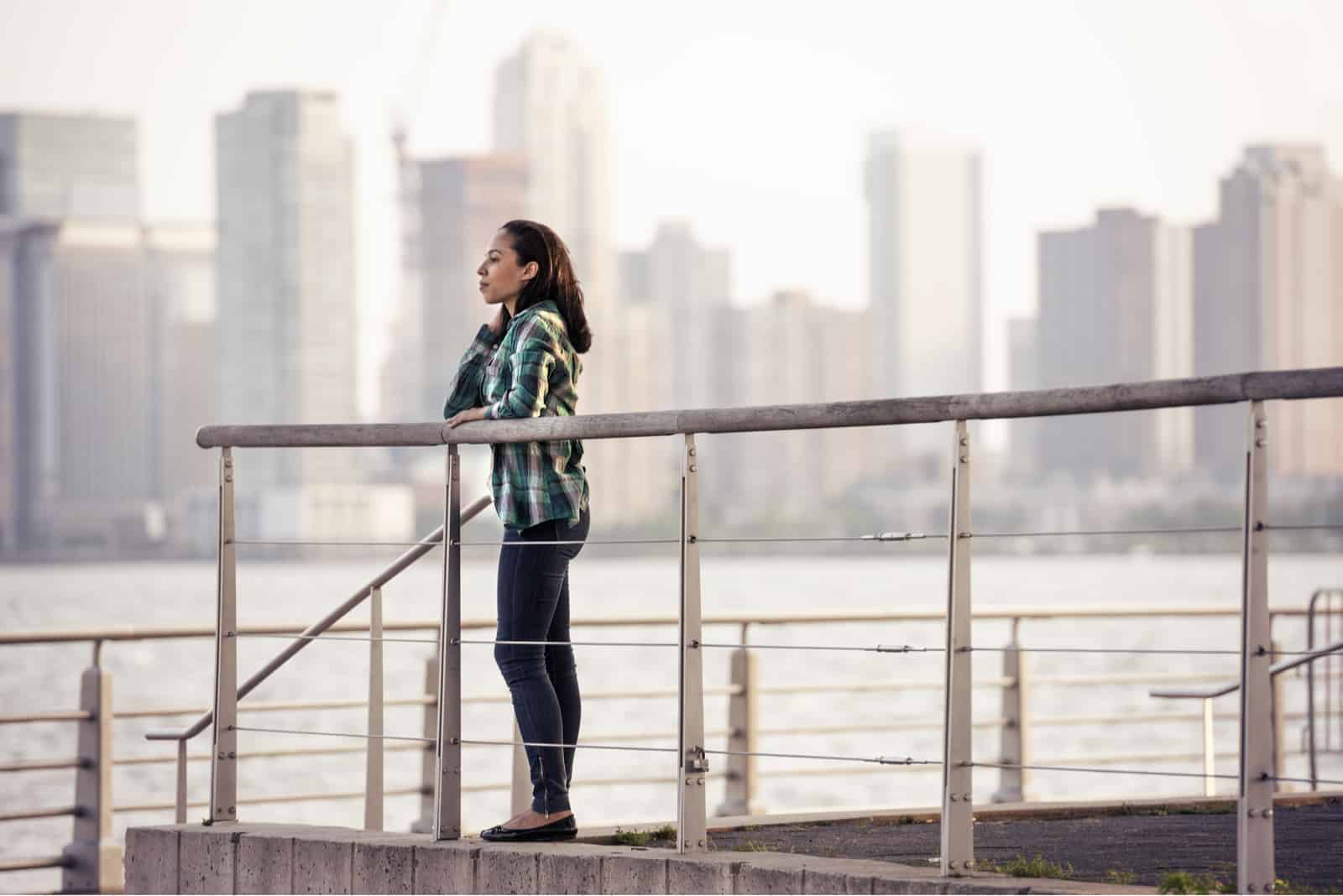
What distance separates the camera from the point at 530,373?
5.36 m

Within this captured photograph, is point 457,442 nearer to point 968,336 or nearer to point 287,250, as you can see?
point 968,336

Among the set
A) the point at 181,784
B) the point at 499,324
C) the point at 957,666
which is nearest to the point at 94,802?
the point at 181,784

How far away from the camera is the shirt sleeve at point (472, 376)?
5.60 metres

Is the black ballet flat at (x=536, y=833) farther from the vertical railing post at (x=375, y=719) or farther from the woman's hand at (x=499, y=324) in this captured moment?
the woman's hand at (x=499, y=324)

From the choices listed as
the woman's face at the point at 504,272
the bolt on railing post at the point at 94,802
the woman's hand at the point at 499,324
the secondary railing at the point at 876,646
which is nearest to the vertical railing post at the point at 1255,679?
the secondary railing at the point at 876,646

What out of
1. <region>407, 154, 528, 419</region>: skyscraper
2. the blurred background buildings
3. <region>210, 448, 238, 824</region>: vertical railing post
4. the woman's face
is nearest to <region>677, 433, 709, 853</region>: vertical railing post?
the woman's face

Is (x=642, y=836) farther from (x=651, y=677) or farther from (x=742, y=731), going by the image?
(x=651, y=677)

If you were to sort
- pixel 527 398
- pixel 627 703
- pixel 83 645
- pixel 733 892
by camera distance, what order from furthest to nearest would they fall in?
1. pixel 83 645
2. pixel 627 703
3. pixel 527 398
4. pixel 733 892

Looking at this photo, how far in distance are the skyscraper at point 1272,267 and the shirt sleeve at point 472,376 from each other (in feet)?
386

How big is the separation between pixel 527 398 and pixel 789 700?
50111 millimetres

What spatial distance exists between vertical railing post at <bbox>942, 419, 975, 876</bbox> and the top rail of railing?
16 cm

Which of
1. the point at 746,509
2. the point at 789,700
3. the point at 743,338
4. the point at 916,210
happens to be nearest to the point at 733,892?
the point at 789,700

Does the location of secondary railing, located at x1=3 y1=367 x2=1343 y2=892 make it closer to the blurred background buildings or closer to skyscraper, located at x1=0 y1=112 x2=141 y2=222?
the blurred background buildings

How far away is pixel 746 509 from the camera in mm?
117625
